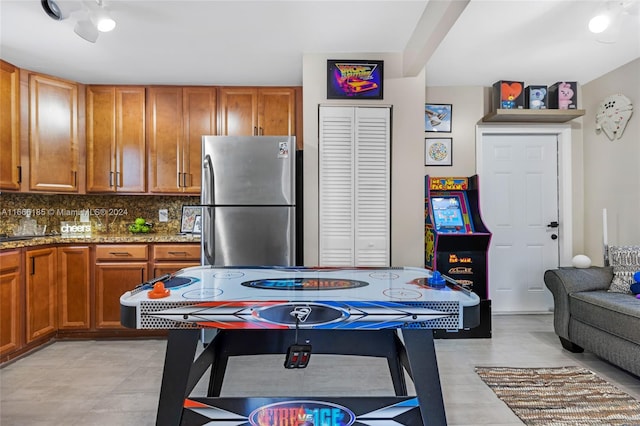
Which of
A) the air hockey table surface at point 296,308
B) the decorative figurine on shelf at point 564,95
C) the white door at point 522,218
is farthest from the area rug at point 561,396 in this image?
the decorative figurine on shelf at point 564,95

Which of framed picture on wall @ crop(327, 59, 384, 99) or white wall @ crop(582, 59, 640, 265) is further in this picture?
white wall @ crop(582, 59, 640, 265)

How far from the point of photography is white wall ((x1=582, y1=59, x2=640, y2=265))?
353cm

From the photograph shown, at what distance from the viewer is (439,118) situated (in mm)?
4129

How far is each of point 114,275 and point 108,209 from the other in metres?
0.95

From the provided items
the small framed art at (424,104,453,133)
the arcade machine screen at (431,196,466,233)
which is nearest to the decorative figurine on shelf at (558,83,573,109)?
the small framed art at (424,104,453,133)

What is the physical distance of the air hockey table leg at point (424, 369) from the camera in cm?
148

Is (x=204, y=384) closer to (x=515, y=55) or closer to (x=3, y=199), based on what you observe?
(x=3, y=199)

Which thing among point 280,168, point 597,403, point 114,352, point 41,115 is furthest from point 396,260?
point 41,115

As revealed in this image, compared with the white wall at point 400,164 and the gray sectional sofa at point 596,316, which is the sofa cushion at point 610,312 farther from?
the white wall at point 400,164

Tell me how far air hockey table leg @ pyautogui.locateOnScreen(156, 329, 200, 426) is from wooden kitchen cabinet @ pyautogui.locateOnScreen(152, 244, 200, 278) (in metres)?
2.11

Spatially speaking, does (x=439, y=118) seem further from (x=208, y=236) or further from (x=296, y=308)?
(x=296, y=308)

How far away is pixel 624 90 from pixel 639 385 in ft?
8.84

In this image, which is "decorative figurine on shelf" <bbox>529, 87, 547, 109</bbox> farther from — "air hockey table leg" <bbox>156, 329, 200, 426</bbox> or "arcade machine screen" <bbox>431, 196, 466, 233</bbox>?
"air hockey table leg" <bbox>156, 329, 200, 426</bbox>

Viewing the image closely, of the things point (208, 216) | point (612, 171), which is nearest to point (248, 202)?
point (208, 216)
